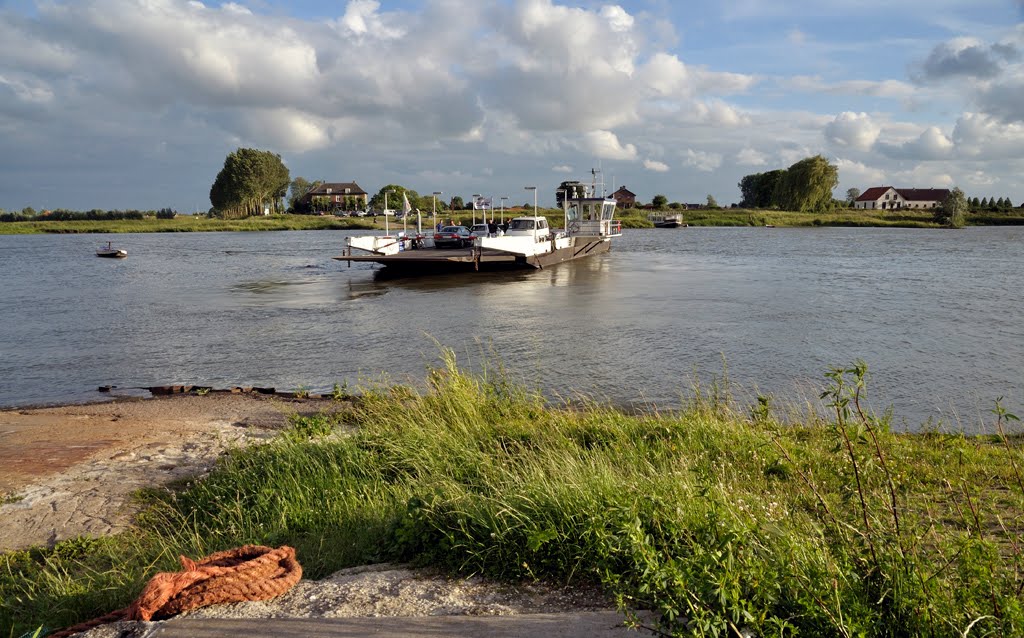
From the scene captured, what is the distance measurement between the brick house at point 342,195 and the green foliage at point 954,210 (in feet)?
371

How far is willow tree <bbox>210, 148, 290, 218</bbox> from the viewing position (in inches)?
5276

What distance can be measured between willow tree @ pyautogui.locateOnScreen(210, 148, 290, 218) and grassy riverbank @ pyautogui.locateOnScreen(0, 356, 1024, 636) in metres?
138

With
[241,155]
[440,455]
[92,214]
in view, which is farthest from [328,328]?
[92,214]

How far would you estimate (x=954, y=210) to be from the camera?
96.7 metres

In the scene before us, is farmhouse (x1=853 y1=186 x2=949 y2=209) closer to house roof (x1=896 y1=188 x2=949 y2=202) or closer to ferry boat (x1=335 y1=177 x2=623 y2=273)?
house roof (x1=896 y1=188 x2=949 y2=202)

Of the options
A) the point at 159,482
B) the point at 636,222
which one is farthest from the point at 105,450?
the point at 636,222

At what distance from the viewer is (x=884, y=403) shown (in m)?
11.7

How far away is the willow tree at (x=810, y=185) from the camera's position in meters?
111

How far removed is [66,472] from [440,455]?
15.2 feet

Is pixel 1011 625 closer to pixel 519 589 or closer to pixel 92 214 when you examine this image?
pixel 519 589

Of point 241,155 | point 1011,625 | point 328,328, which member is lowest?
point 328,328

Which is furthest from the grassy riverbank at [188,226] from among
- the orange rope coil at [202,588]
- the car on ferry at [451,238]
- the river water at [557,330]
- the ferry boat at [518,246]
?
the orange rope coil at [202,588]

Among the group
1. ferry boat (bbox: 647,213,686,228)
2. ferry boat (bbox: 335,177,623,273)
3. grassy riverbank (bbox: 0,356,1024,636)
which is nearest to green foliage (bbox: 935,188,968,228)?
ferry boat (bbox: 647,213,686,228)

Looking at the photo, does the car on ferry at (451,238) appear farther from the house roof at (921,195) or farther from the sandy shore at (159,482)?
the house roof at (921,195)
